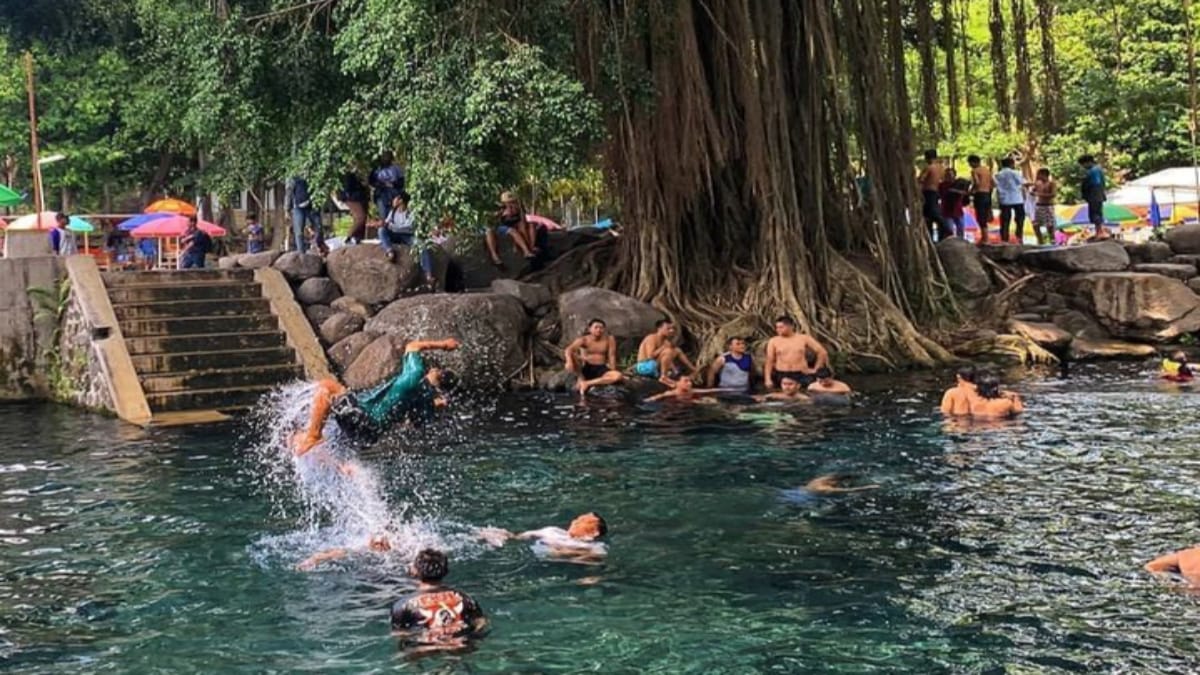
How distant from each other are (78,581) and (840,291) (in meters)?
11.1

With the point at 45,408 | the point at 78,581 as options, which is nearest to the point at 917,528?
the point at 78,581

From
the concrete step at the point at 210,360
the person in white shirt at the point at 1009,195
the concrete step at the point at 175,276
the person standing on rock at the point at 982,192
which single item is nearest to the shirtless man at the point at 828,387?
the concrete step at the point at 210,360

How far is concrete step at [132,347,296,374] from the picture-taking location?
46.4 ft

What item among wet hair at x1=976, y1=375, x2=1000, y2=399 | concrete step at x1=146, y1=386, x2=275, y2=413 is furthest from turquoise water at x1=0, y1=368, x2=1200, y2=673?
concrete step at x1=146, y1=386, x2=275, y2=413

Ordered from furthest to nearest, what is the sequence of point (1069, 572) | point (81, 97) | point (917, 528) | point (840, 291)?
point (81, 97) → point (840, 291) → point (917, 528) → point (1069, 572)

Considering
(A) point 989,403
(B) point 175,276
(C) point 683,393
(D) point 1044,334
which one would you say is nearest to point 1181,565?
(A) point 989,403

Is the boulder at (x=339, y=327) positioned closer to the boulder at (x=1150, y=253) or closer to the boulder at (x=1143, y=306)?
the boulder at (x=1143, y=306)

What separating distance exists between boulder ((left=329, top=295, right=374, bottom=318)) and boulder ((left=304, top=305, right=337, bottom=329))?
0.09 meters

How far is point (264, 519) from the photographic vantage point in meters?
8.45

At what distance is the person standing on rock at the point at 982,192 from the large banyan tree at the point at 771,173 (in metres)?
2.91

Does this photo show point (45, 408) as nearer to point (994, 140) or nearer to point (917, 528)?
point (917, 528)

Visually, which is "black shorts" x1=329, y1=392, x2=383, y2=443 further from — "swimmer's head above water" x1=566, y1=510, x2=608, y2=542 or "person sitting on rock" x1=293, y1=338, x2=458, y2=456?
"swimmer's head above water" x1=566, y1=510, x2=608, y2=542

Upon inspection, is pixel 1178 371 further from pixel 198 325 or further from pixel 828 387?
pixel 198 325

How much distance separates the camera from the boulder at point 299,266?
1631cm
